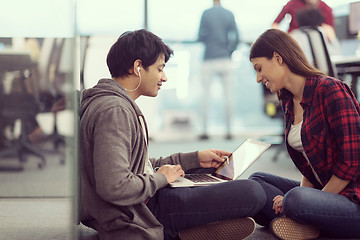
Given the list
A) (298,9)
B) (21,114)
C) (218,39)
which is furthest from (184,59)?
(21,114)

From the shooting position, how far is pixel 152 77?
1.45 m

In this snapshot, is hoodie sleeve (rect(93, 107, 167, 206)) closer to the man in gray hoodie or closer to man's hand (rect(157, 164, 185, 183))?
the man in gray hoodie

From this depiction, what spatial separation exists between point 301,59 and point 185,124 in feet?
12.1

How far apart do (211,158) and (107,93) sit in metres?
0.44

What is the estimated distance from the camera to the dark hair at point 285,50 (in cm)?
158

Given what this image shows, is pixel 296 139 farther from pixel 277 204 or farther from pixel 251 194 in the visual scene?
pixel 251 194

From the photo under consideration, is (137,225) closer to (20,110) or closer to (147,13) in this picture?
(20,110)

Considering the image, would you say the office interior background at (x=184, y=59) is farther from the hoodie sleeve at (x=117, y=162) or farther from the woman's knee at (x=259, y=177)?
the hoodie sleeve at (x=117, y=162)

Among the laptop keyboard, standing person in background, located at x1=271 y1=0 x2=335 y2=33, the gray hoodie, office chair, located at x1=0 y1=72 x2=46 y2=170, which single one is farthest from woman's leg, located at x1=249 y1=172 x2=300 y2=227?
standing person in background, located at x1=271 y1=0 x2=335 y2=33

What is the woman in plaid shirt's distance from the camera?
1474mm

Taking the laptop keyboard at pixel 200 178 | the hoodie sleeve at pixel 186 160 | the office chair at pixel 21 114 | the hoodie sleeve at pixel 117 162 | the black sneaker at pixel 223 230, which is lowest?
the office chair at pixel 21 114

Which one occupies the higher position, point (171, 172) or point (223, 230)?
point (171, 172)

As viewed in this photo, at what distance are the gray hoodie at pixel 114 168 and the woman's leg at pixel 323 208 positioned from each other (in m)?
0.42

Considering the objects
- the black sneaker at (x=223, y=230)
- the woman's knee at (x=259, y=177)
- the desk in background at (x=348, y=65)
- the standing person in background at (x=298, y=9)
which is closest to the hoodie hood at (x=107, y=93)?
the black sneaker at (x=223, y=230)
